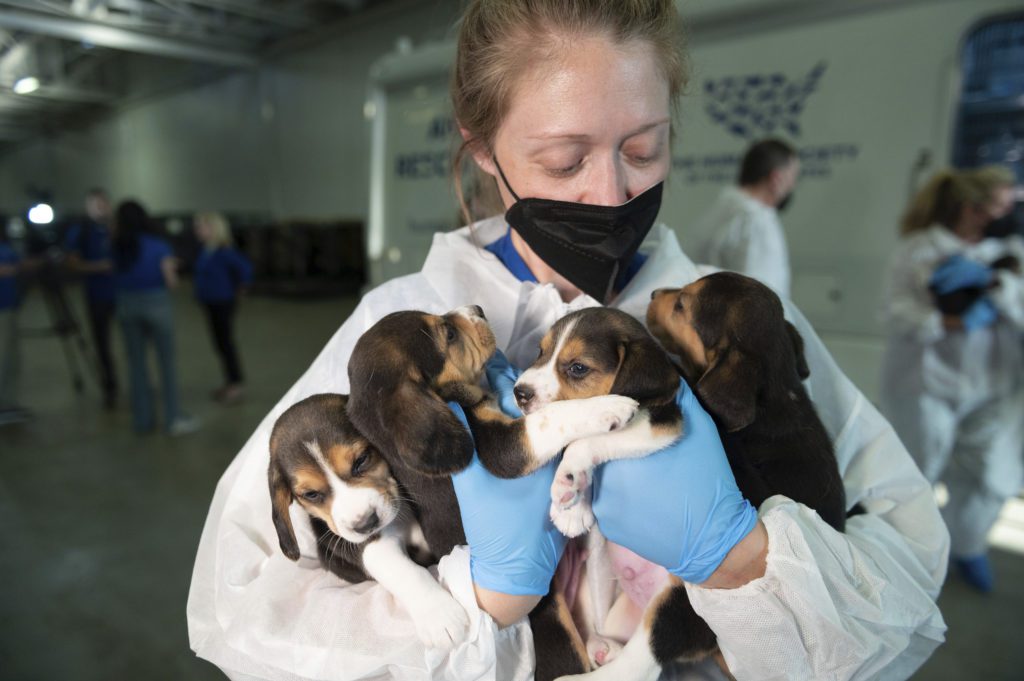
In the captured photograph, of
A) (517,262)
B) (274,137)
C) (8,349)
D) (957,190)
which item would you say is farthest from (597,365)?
(274,137)

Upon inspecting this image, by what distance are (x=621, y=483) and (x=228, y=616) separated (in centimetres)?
109

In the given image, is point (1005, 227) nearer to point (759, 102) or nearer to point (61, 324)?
point (759, 102)

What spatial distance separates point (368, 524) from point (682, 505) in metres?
0.77

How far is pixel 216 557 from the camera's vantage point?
5.35 feet

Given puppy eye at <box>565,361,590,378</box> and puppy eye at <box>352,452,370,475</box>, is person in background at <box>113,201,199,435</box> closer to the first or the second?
puppy eye at <box>352,452,370,475</box>

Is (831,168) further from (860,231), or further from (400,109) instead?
(400,109)

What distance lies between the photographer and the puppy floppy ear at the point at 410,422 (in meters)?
1.25

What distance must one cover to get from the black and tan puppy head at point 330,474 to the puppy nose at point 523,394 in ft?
1.36

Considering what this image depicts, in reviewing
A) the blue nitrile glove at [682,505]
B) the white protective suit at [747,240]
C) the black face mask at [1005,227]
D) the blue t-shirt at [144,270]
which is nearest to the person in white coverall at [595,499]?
the blue nitrile glove at [682,505]

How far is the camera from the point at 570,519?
141 centimetres

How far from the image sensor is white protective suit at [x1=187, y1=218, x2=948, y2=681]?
4.47 ft

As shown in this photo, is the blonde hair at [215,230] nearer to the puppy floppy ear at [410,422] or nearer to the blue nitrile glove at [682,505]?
the puppy floppy ear at [410,422]

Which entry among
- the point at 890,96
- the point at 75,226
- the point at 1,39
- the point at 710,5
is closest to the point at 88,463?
the point at 75,226

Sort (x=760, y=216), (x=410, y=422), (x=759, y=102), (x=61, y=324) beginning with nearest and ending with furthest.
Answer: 1. (x=410, y=422)
2. (x=760, y=216)
3. (x=759, y=102)
4. (x=61, y=324)
